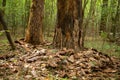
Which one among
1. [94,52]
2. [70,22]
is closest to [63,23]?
[70,22]

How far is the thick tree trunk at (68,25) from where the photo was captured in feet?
28.1

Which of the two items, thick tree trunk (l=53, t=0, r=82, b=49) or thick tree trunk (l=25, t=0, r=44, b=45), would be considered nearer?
thick tree trunk (l=53, t=0, r=82, b=49)

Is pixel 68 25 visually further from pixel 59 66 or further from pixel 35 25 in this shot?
pixel 35 25

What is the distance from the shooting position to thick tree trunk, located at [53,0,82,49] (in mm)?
8562

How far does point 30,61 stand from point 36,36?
4.09 metres

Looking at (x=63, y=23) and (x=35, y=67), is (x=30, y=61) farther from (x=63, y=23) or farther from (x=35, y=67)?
(x=63, y=23)

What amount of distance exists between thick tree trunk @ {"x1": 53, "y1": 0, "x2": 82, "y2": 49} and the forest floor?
1.84 feet

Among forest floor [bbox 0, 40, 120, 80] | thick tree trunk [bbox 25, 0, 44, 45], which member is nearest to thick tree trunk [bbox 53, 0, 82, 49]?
forest floor [bbox 0, 40, 120, 80]

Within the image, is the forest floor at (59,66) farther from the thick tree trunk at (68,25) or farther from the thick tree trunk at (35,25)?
the thick tree trunk at (35,25)

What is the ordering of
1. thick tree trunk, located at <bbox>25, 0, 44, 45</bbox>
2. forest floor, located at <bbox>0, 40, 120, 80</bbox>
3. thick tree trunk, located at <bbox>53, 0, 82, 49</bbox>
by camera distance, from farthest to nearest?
thick tree trunk, located at <bbox>25, 0, 44, 45</bbox>
thick tree trunk, located at <bbox>53, 0, 82, 49</bbox>
forest floor, located at <bbox>0, 40, 120, 80</bbox>

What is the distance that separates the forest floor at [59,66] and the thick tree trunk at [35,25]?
300cm

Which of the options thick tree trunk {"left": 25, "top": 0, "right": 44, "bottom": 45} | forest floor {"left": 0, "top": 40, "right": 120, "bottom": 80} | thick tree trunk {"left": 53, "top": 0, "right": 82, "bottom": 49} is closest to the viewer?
forest floor {"left": 0, "top": 40, "right": 120, "bottom": 80}

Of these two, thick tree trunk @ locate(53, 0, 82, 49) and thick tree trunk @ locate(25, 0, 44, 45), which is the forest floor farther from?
thick tree trunk @ locate(25, 0, 44, 45)

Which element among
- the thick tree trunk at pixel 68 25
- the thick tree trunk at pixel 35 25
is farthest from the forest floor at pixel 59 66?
the thick tree trunk at pixel 35 25
